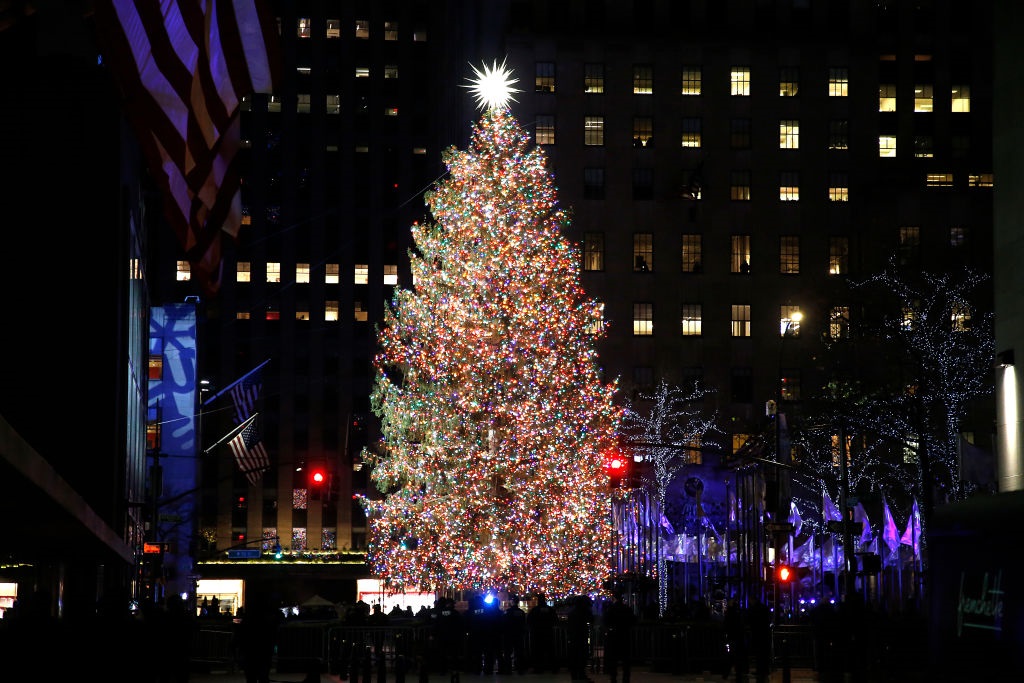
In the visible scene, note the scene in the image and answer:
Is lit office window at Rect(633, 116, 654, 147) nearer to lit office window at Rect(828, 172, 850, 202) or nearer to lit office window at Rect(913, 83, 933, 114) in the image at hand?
lit office window at Rect(828, 172, 850, 202)

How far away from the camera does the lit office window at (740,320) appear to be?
91.4 meters

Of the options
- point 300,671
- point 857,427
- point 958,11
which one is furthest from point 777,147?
point 300,671

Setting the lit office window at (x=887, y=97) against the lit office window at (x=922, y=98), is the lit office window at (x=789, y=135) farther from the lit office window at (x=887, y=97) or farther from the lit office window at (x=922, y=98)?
the lit office window at (x=922, y=98)

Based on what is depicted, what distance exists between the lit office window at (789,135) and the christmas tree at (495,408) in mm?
38275

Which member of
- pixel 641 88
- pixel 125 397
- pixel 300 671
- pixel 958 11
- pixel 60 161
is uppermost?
pixel 958 11

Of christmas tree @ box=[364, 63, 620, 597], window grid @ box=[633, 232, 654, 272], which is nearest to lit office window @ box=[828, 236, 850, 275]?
window grid @ box=[633, 232, 654, 272]

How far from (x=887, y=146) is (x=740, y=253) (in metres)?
12.1

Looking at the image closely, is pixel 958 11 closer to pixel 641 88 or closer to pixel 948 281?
pixel 641 88

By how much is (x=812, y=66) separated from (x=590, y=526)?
47941mm

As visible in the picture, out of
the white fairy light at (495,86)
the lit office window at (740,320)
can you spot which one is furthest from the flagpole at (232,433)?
the lit office window at (740,320)

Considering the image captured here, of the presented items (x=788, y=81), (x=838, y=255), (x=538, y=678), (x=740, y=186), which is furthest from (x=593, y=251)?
(x=538, y=678)

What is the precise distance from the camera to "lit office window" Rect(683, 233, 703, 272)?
300 feet

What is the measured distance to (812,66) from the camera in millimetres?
93750

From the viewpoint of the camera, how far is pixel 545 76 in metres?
91.8
